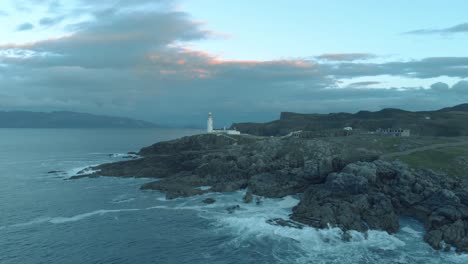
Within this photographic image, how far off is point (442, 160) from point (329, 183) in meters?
30.5

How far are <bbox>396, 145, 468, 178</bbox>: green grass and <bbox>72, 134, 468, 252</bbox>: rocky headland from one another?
5.36m

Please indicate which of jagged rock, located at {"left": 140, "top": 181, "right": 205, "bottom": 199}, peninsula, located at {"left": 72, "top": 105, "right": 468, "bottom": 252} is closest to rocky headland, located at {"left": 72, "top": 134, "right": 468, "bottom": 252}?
jagged rock, located at {"left": 140, "top": 181, "right": 205, "bottom": 199}

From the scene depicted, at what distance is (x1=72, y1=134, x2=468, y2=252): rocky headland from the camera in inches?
2046

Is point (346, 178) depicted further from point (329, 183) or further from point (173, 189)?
point (173, 189)

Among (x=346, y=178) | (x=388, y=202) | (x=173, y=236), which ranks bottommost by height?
(x=173, y=236)

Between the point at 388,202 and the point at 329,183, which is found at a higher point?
the point at 329,183

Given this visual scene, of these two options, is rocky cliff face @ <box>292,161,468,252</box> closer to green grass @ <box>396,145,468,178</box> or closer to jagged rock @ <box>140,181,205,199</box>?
green grass @ <box>396,145,468,178</box>

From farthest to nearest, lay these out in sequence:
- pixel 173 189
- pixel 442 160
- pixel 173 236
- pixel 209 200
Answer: pixel 442 160 < pixel 173 189 < pixel 209 200 < pixel 173 236

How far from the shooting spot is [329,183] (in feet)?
209

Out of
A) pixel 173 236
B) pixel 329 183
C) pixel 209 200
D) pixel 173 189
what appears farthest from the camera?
pixel 173 189

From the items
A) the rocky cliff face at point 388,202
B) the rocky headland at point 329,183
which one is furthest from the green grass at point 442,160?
the rocky cliff face at point 388,202

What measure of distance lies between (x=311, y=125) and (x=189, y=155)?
101785 mm

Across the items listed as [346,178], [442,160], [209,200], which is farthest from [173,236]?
[442,160]

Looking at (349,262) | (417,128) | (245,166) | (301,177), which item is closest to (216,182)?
(245,166)
